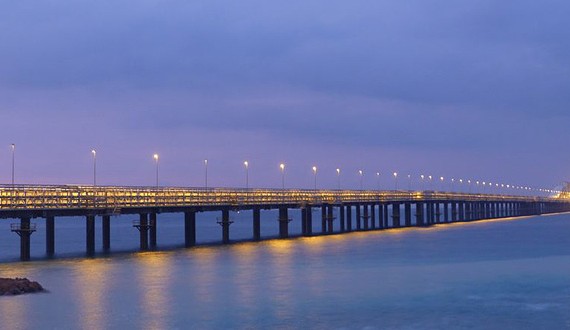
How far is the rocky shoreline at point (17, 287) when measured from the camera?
40597 mm

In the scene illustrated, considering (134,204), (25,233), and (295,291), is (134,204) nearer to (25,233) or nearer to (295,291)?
(25,233)

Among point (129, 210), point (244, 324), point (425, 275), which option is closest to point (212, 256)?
point (129, 210)

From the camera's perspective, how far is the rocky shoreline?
4060cm

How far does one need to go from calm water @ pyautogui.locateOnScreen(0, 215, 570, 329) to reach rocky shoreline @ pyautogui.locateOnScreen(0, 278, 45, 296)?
0.81m

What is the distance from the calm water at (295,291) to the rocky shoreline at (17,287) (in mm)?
807

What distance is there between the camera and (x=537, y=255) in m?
69.8

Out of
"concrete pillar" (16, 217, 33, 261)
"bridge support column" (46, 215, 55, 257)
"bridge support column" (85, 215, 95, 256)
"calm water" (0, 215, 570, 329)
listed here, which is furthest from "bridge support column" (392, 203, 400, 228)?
"concrete pillar" (16, 217, 33, 261)

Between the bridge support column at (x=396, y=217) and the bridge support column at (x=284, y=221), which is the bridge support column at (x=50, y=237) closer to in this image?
the bridge support column at (x=284, y=221)

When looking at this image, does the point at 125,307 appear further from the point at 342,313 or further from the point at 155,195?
the point at 155,195

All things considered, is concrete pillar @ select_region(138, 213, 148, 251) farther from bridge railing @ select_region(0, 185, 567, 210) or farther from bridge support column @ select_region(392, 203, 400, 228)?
bridge support column @ select_region(392, 203, 400, 228)

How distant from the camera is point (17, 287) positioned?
41.2m

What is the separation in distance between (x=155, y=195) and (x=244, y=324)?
3806 cm

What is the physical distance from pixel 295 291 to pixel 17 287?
14072 mm

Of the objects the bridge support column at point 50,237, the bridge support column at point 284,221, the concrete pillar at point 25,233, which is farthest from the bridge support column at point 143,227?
the bridge support column at point 284,221
